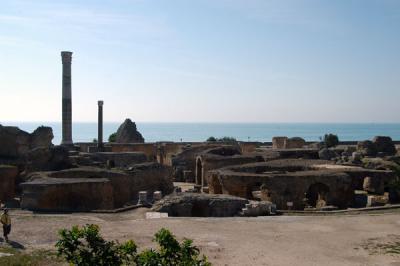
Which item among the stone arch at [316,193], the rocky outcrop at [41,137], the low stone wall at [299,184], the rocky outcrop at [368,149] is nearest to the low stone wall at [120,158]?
the rocky outcrop at [41,137]

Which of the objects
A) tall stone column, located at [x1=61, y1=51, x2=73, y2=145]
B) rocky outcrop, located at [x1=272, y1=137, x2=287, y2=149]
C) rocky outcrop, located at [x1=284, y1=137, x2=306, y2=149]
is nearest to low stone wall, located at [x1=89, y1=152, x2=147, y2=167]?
tall stone column, located at [x1=61, y1=51, x2=73, y2=145]

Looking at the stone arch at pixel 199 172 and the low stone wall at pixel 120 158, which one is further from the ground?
the low stone wall at pixel 120 158

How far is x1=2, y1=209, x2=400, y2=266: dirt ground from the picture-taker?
46.1 ft

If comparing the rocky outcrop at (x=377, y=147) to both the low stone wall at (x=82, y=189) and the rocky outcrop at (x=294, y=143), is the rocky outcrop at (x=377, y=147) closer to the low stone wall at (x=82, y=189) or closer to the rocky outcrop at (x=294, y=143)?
the rocky outcrop at (x=294, y=143)

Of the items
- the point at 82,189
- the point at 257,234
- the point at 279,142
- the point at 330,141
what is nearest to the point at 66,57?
the point at 82,189

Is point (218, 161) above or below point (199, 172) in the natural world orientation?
above

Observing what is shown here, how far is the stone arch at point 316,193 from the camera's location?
2500 centimetres

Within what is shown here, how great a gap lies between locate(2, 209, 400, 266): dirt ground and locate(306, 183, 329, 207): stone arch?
470 cm

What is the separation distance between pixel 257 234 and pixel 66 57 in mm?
27886

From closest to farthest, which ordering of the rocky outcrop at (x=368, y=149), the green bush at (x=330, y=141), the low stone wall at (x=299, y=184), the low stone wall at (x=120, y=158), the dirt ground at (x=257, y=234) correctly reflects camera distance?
1. the dirt ground at (x=257, y=234)
2. the low stone wall at (x=299, y=184)
3. the low stone wall at (x=120, y=158)
4. the rocky outcrop at (x=368, y=149)
5. the green bush at (x=330, y=141)

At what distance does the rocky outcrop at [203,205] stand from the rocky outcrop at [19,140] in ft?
45.2

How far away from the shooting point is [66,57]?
4038 centimetres

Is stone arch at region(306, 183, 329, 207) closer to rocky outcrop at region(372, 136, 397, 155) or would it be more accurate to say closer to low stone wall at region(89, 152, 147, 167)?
low stone wall at region(89, 152, 147, 167)

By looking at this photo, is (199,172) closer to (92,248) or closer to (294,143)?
(294,143)
